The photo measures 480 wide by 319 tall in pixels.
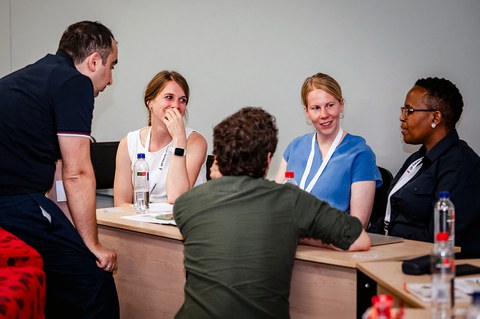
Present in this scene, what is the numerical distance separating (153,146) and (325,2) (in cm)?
164

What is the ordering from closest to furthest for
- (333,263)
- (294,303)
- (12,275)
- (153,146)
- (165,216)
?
(12,275)
(333,263)
(294,303)
(165,216)
(153,146)

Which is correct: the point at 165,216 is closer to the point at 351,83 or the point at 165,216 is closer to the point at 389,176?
the point at 389,176

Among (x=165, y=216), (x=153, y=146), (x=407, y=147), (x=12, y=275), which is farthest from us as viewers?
(x=407, y=147)

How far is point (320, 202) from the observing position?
2188 mm

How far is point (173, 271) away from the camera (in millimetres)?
2936

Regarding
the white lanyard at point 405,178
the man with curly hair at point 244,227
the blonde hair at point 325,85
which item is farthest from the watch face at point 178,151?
the man with curly hair at point 244,227

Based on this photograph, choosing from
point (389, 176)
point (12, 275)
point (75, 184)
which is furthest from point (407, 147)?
point (12, 275)

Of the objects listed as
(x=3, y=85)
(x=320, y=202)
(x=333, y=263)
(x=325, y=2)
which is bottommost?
(x=333, y=263)

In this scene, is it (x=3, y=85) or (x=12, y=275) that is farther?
(x=3, y=85)

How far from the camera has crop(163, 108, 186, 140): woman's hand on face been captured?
357 cm

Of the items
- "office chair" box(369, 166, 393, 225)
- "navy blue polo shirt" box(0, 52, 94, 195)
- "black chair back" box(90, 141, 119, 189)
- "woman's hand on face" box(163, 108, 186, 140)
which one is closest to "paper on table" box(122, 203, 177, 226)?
"woman's hand on face" box(163, 108, 186, 140)

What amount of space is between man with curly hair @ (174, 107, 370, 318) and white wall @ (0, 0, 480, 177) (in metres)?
2.12

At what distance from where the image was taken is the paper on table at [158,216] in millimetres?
3037

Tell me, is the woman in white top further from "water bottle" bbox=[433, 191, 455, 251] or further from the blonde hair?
"water bottle" bbox=[433, 191, 455, 251]
